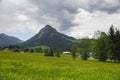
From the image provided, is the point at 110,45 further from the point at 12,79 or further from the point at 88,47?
the point at 12,79

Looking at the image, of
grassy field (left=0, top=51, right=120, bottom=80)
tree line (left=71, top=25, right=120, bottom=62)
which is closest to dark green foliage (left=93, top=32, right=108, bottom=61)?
tree line (left=71, top=25, right=120, bottom=62)

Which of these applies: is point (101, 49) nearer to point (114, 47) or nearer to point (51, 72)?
point (114, 47)

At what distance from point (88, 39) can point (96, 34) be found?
1055 cm

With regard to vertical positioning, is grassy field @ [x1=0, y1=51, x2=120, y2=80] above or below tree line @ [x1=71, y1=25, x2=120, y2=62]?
below

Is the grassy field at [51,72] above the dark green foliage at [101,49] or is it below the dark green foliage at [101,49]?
below

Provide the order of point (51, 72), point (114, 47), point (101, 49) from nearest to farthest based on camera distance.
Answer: point (51, 72), point (114, 47), point (101, 49)

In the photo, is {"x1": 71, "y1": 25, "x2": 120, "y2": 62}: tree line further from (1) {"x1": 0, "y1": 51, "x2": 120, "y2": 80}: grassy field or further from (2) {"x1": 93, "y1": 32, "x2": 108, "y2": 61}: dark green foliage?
(1) {"x1": 0, "y1": 51, "x2": 120, "y2": 80}: grassy field

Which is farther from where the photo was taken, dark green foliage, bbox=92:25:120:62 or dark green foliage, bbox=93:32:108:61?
dark green foliage, bbox=93:32:108:61

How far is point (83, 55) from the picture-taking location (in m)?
141

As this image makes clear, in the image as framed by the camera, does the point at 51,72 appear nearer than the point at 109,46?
Yes

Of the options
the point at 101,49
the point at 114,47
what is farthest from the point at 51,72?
the point at 101,49

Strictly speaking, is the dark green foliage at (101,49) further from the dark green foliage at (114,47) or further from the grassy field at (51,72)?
the grassy field at (51,72)

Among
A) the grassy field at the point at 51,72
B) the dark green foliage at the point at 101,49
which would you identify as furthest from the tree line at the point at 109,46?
the grassy field at the point at 51,72

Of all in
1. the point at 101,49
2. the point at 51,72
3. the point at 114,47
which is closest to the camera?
the point at 51,72
